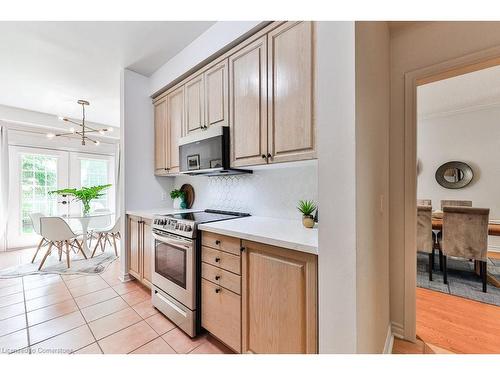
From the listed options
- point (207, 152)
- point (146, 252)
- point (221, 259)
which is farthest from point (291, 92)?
point (146, 252)

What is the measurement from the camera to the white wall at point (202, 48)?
1.79 meters

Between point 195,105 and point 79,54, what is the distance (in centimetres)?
146

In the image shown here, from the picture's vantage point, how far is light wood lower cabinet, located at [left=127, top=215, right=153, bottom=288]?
233cm

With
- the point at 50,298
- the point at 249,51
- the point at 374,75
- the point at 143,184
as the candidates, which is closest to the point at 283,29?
the point at 249,51

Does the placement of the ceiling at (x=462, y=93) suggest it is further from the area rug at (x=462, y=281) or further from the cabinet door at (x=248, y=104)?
the cabinet door at (x=248, y=104)

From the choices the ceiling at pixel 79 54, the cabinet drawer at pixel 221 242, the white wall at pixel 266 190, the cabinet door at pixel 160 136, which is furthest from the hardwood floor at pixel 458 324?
the ceiling at pixel 79 54

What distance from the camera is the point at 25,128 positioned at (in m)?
4.08

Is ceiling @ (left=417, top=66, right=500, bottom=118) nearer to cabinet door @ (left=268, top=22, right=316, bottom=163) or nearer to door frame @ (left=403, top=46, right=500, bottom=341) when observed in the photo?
door frame @ (left=403, top=46, right=500, bottom=341)

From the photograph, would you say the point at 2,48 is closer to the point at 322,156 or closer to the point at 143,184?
the point at 143,184

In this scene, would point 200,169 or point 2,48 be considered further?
point 2,48

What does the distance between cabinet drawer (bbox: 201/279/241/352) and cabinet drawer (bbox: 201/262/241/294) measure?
0.03m

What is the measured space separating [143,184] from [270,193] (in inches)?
70.8

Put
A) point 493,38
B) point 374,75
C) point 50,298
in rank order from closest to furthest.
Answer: point 374,75 → point 493,38 → point 50,298

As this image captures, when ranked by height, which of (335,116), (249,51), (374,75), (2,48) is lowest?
(335,116)
